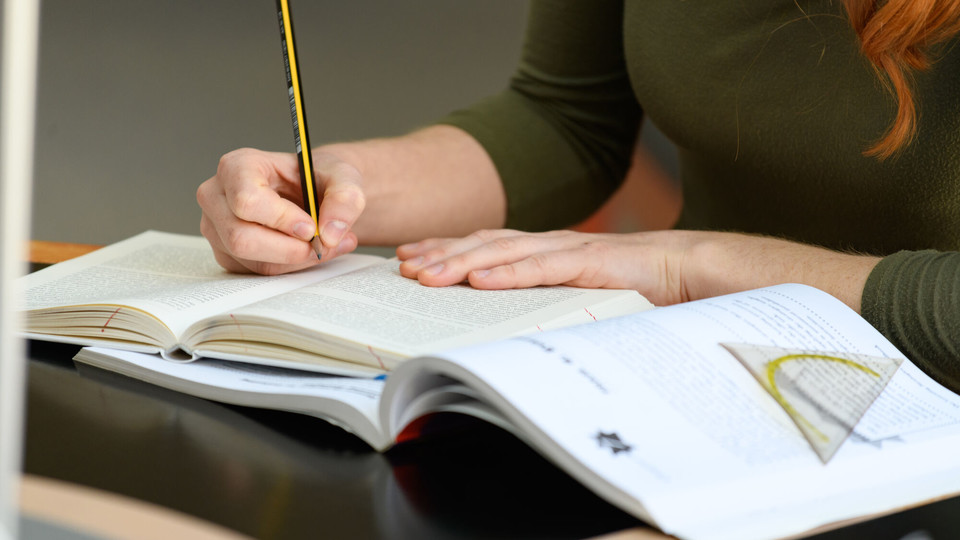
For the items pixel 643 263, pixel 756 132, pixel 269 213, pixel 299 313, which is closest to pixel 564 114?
pixel 756 132

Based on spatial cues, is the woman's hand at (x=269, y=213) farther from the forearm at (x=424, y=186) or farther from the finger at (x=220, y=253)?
the forearm at (x=424, y=186)

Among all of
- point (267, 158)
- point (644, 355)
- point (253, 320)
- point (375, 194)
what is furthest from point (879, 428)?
point (375, 194)

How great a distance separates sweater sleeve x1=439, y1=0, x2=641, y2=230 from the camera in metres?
1.18

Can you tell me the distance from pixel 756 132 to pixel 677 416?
634mm

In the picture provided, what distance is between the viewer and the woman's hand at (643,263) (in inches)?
26.4

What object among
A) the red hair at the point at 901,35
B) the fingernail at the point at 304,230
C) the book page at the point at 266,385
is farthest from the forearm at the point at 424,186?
the red hair at the point at 901,35

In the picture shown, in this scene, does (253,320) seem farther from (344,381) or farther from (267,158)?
(267,158)

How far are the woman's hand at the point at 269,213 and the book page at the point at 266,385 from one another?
0.13 metres

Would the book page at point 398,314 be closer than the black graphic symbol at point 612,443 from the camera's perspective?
No

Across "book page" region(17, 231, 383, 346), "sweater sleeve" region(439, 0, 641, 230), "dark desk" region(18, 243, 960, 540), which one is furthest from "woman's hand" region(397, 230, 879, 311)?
"sweater sleeve" region(439, 0, 641, 230)

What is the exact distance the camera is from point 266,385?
515 mm

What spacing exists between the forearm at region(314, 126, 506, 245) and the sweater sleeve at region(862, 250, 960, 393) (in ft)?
1.75

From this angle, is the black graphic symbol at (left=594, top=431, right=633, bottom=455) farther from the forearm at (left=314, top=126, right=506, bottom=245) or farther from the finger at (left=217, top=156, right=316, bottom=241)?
the forearm at (left=314, top=126, right=506, bottom=245)

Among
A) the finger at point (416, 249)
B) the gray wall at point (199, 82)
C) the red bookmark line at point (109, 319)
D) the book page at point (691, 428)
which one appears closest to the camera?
the book page at point (691, 428)
